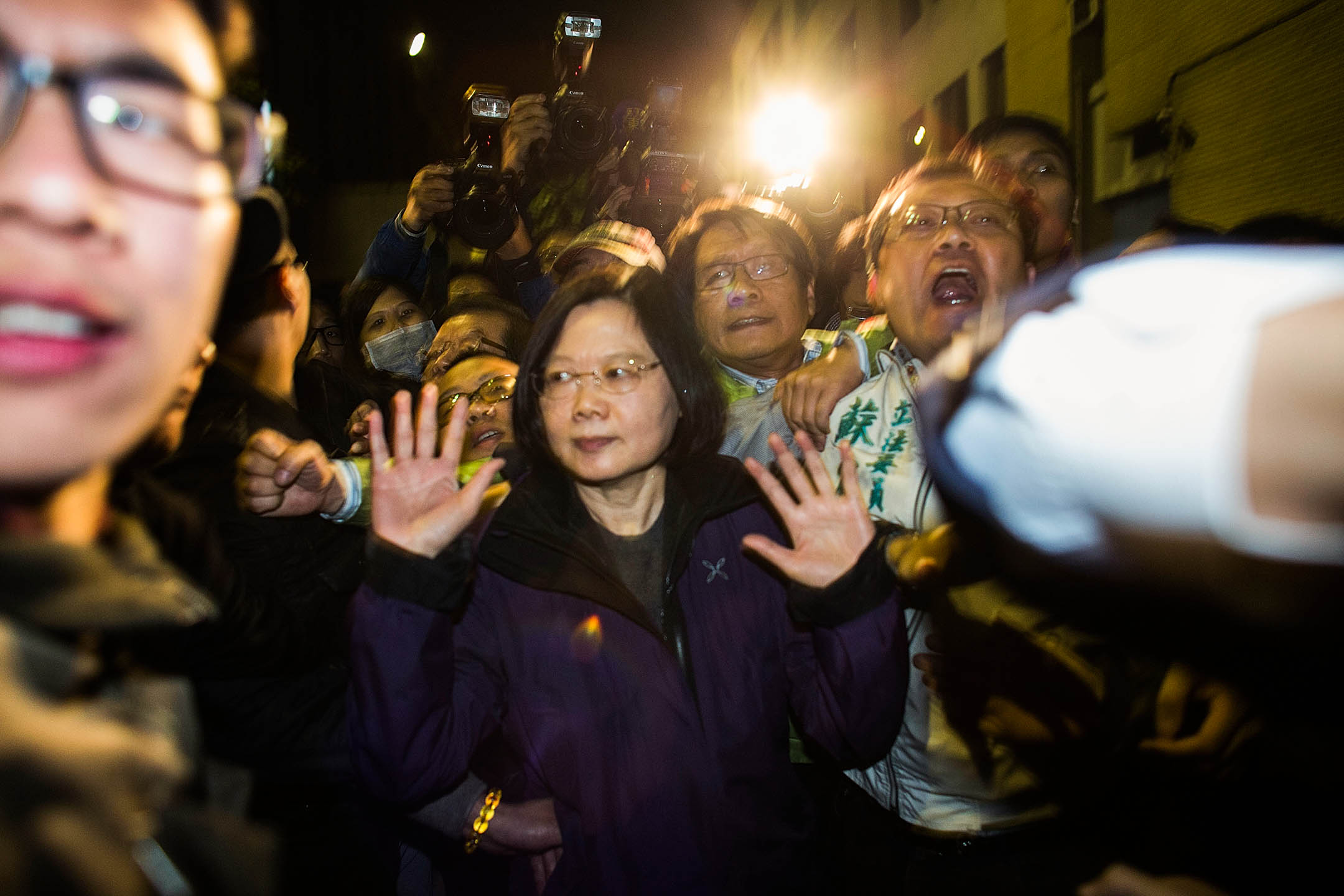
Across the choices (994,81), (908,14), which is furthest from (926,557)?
(908,14)

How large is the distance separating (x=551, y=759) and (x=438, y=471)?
701mm

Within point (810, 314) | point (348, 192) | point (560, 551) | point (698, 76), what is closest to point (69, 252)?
point (560, 551)

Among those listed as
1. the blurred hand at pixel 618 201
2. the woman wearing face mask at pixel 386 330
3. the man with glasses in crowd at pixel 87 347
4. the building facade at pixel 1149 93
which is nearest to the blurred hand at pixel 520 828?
the man with glasses in crowd at pixel 87 347

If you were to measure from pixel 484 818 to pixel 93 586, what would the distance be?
4.67 feet

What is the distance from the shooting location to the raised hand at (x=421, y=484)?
155 cm

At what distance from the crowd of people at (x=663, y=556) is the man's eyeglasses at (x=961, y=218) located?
0.01 m

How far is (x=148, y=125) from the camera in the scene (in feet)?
2.73

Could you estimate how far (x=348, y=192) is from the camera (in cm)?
1591

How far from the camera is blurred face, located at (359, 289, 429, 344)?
14.0ft

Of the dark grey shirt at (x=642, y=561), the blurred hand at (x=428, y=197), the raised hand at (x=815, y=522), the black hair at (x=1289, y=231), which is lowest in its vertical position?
the dark grey shirt at (x=642, y=561)

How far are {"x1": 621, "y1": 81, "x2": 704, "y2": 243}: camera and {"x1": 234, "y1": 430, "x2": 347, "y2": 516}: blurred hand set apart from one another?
3415mm

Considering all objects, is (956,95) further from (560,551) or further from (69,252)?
(69,252)

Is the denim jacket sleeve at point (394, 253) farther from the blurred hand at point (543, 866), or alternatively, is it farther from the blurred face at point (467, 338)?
the blurred hand at point (543, 866)

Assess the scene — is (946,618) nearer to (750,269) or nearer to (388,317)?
(750,269)
